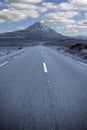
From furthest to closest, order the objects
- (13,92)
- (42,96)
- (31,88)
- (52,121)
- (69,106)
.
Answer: (31,88), (13,92), (42,96), (69,106), (52,121)

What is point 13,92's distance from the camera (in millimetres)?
8922

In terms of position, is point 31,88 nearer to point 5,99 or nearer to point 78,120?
point 5,99

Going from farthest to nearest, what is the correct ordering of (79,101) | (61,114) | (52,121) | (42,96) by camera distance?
(42,96), (79,101), (61,114), (52,121)

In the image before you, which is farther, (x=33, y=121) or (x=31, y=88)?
(x=31, y=88)

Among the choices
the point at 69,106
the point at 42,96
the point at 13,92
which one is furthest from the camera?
the point at 13,92

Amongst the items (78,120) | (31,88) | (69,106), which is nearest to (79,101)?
(69,106)

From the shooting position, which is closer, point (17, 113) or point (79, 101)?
point (17, 113)

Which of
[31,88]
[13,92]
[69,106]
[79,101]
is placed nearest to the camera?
[69,106]

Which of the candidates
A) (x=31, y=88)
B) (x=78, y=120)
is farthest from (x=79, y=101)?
Result: (x=31, y=88)

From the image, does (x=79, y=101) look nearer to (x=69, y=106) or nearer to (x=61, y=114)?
(x=69, y=106)

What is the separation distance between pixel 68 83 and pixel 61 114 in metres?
4.57

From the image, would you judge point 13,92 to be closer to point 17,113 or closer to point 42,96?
point 42,96

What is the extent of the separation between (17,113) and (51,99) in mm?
1646

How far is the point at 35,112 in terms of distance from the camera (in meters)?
6.57
